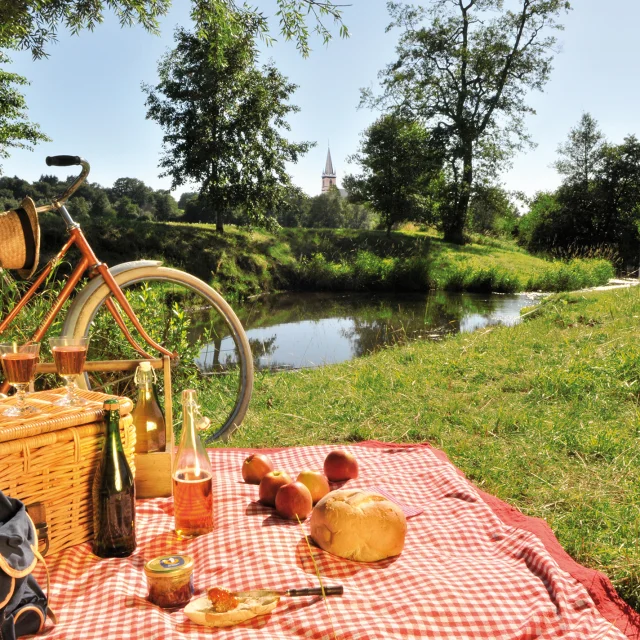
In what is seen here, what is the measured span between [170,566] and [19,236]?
1.81 metres

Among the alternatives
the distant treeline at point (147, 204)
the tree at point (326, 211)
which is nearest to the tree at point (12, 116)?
the distant treeline at point (147, 204)

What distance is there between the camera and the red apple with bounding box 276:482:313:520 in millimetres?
2230

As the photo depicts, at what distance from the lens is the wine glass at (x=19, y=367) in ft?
6.03

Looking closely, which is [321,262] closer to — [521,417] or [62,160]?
[521,417]

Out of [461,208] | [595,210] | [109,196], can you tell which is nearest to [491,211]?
[461,208]

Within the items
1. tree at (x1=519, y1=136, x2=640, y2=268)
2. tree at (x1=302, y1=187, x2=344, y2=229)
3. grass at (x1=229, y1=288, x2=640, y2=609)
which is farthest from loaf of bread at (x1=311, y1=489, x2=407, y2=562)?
tree at (x1=302, y1=187, x2=344, y2=229)

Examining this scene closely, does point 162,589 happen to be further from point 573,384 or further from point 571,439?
point 573,384

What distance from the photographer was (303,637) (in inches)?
61.9

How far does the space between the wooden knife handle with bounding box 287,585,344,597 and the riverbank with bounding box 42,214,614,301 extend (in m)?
13.7

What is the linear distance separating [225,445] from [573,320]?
16.8 ft

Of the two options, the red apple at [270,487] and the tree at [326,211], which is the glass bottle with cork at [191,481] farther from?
the tree at [326,211]

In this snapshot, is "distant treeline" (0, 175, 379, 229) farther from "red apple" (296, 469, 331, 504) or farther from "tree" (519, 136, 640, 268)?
"red apple" (296, 469, 331, 504)

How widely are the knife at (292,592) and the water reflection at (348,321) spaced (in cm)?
527

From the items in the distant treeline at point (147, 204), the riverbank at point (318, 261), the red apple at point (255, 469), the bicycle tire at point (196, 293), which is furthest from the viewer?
the distant treeline at point (147, 204)
